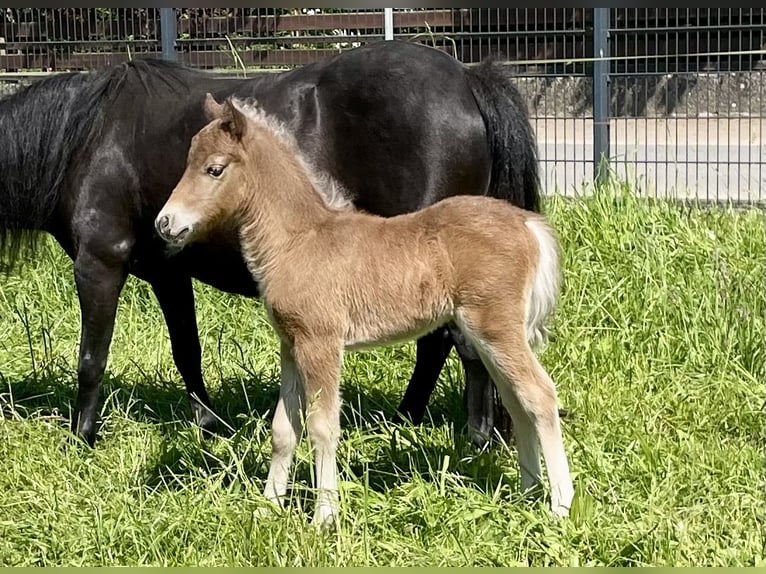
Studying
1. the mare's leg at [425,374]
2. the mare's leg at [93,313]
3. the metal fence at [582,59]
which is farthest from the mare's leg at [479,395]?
the metal fence at [582,59]

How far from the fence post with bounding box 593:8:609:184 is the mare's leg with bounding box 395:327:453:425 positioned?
3141 millimetres

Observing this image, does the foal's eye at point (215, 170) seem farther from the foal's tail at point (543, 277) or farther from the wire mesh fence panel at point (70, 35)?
the wire mesh fence panel at point (70, 35)

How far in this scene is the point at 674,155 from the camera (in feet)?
27.2

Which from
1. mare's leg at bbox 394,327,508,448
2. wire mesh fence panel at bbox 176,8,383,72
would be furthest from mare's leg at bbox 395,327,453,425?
wire mesh fence panel at bbox 176,8,383,72

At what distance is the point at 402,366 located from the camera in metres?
5.35

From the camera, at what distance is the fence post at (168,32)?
7938 millimetres

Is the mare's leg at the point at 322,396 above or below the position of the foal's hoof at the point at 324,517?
above

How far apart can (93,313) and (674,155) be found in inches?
211

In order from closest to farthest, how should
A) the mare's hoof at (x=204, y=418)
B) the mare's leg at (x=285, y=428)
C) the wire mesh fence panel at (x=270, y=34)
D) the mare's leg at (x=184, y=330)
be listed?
1. the mare's leg at (x=285, y=428)
2. the mare's hoof at (x=204, y=418)
3. the mare's leg at (x=184, y=330)
4. the wire mesh fence panel at (x=270, y=34)

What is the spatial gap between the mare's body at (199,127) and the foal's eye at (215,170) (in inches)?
34.1

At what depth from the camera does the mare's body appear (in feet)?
14.7

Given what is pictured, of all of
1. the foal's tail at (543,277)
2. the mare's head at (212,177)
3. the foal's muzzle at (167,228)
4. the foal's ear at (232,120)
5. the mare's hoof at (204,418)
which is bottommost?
the mare's hoof at (204,418)

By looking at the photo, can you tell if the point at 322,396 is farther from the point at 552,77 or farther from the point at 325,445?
the point at 552,77

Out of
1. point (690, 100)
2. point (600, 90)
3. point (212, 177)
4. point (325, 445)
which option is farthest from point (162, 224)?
point (690, 100)
